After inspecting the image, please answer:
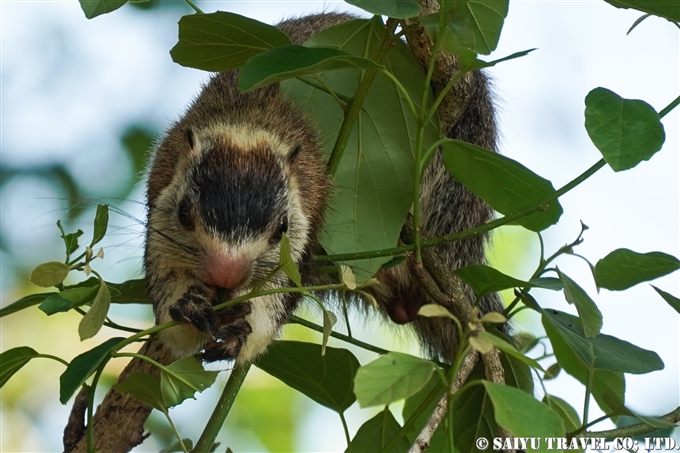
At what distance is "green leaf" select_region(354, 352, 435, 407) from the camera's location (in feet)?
3.51

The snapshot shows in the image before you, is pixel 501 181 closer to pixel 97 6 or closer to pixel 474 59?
pixel 474 59

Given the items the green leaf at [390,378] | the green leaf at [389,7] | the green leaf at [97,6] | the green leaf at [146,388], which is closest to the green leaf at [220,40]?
the green leaf at [97,6]

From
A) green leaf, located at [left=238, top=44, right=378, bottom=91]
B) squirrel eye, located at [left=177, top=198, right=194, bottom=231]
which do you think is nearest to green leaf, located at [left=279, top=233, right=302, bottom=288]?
green leaf, located at [left=238, top=44, right=378, bottom=91]

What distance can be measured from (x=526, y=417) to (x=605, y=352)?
0.56 m

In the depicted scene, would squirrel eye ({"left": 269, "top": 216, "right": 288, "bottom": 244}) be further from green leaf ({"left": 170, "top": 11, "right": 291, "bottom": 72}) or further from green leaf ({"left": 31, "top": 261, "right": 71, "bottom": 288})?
green leaf ({"left": 31, "top": 261, "right": 71, "bottom": 288})

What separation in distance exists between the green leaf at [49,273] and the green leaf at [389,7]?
26.5 inches

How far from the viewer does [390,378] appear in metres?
1.10

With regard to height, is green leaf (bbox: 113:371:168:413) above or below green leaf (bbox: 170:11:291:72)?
below

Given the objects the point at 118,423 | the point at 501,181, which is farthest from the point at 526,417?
the point at 118,423

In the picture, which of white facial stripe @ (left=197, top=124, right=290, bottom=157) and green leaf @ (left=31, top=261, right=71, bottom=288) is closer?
green leaf @ (left=31, top=261, right=71, bottom=288)

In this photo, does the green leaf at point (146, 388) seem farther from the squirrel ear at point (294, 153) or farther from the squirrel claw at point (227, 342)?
the squirrel ear at point (294, 153)

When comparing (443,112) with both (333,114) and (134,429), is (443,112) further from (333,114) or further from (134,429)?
(134,429)

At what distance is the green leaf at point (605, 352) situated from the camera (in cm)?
157

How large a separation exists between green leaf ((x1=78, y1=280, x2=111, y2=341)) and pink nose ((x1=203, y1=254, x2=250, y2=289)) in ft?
1.19
